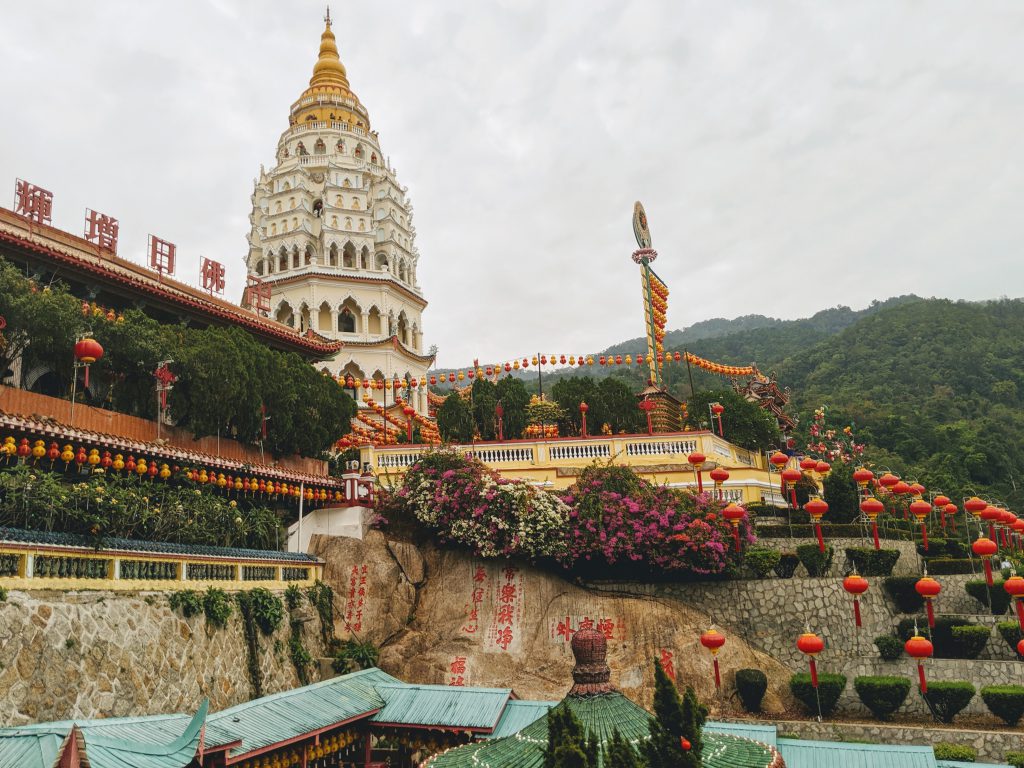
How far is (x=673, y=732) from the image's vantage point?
7543 millimetres

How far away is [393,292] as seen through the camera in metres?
41.1

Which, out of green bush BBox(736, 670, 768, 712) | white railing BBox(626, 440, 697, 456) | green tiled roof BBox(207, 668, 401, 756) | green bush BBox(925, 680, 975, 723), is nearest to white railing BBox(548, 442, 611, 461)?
white railing BBox(626, 440, 697, 456)

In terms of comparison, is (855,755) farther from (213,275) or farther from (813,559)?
(213,275)

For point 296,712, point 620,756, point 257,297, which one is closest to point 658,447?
point 296,712

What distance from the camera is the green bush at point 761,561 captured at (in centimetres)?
1944

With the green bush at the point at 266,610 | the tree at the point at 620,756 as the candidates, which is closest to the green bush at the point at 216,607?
the green bush at the point at 266,610

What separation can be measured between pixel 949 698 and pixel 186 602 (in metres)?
14.2

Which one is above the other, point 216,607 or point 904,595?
point 216,607

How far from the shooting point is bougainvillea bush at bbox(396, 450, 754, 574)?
19.2m

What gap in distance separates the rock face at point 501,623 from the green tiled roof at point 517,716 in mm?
3761

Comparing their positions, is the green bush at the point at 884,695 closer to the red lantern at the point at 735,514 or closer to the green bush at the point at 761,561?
the green bush at the point at 761,561

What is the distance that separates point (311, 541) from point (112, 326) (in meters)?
6.82

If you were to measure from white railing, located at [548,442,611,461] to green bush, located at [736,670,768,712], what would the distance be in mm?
8758

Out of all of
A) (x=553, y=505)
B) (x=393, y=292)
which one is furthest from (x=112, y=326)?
(x=393, y=292)
